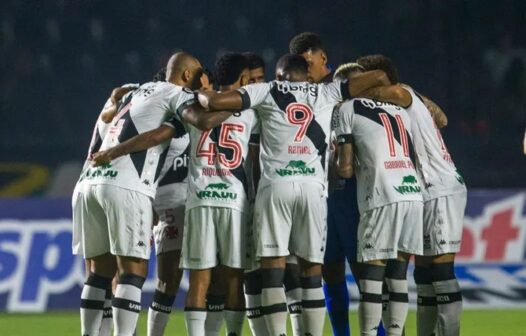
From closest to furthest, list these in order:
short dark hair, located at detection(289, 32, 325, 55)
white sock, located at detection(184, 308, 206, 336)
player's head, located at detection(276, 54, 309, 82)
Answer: white sock, located at detection(184, 308, 206, 336), player's head, located at detection(276, 54, 309, 82), short dark hair, located at detection(289, 32, 325, 55)

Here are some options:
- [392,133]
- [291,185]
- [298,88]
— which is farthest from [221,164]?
[392,133]

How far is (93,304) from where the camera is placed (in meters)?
6.68

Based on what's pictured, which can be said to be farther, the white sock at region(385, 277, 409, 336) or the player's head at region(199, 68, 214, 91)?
the player's head at region(199, 68, 214, 91)

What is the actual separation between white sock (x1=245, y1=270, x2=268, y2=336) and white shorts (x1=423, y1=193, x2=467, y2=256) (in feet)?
3.72

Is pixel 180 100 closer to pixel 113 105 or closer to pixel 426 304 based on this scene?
pixel 113 105

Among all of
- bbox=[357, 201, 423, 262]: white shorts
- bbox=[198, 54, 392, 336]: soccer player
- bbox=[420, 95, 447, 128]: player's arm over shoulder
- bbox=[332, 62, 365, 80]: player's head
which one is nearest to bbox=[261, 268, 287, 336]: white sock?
bbox=[198, 54, 392, 336]: soccer player

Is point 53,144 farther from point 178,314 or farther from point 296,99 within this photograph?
point 296,99

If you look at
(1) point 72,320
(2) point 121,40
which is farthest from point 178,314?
(2) point 121,40

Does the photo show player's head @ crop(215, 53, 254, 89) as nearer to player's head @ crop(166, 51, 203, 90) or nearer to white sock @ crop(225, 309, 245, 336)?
player's head @ crop(166, 51, 203, 90)

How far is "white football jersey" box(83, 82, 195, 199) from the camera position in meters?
6.67

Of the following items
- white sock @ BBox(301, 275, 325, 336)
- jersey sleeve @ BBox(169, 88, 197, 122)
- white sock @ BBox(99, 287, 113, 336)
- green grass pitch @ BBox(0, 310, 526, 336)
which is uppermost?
jersey sleeve @ BBox(169, 88, 197, 122)

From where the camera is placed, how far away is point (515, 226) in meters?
11.1

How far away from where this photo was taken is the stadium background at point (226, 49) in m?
14.9

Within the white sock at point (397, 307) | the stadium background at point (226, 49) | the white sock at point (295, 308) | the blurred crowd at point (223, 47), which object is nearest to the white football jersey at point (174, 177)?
the white sock at point (295, 308)
